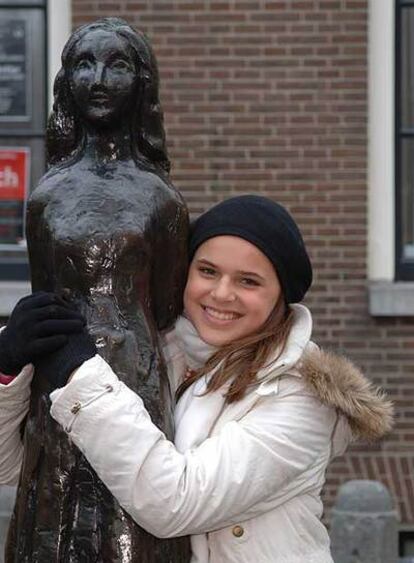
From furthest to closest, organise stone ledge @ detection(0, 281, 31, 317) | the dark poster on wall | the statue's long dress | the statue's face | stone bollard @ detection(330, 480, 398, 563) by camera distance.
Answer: the dark poster on wall → stone ledge @ detection(0, 281, 31, 317) → stone bollard @ detection(330, 480, 398, 563) → the statue's face → the statue's long dress

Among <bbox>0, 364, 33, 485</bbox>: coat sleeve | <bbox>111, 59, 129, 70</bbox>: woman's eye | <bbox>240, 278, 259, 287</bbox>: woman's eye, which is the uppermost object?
<bbox>111, 59, 129, 70</bbox>: woman's eye

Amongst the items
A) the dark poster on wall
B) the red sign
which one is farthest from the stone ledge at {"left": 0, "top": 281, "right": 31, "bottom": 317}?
the dark poster on wall

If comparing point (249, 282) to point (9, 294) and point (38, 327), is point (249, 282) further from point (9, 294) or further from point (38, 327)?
point (9, 294)

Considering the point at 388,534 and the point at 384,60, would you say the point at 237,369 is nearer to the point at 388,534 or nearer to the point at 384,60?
the point at 388,534

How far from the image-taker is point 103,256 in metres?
2.52

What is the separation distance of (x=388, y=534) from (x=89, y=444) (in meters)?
3.40

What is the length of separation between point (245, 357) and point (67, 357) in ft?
1.27

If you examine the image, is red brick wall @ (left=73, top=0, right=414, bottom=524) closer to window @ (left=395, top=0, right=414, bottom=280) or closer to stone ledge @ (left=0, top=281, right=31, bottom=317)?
window @ (left=395, top=0, right=414, bottom=280)

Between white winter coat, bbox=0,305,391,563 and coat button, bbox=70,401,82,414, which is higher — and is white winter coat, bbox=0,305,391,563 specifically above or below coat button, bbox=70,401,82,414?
below

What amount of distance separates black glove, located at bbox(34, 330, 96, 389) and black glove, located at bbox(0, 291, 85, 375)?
1 cm

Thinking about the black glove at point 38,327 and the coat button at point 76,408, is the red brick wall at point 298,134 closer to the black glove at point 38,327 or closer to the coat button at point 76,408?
the black glove at point 38,327

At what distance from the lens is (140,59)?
265cm

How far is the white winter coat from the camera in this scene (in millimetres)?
2369

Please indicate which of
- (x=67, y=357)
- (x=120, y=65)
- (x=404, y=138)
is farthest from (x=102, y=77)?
(x=404, y=138)
